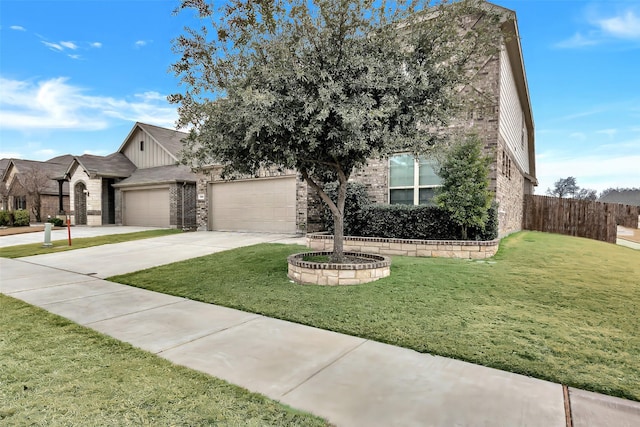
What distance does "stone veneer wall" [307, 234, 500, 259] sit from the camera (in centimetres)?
829

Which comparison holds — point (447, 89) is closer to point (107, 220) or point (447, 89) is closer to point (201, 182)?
point (201, 182)

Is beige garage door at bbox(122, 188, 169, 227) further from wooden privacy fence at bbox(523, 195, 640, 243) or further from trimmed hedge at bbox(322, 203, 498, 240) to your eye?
wooden privacy fence at bbox(523, 195, 640, 243)

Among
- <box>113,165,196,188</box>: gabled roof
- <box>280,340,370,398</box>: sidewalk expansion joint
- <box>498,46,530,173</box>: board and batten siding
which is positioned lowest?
<box>280,340,370,398</box>: sidewalk expansion joint

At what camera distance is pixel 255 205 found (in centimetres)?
1537

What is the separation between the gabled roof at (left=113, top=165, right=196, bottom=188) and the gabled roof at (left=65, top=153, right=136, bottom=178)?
2.23 ft

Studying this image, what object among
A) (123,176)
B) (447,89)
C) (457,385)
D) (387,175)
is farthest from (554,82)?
(123,176)

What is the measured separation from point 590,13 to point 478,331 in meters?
13.5

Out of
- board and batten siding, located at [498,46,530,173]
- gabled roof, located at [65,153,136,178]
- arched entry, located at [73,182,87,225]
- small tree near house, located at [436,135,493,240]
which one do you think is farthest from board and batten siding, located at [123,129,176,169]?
board and batten siding, located at [498,46,530,173]

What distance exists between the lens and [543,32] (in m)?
13.1

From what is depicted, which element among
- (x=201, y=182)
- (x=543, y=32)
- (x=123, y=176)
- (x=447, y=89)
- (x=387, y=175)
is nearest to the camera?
(x=447, y=89)

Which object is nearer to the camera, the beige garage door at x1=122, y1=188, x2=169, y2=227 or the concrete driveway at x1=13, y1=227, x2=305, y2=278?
the concrete driveway at x1=13, y1=227, x2=305, y2=278

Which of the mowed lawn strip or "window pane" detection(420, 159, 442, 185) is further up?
"window pane" detection(420, 159, 442, 185)

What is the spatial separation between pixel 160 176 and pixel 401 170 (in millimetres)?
14640

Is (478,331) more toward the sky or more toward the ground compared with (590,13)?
more toward the ground
